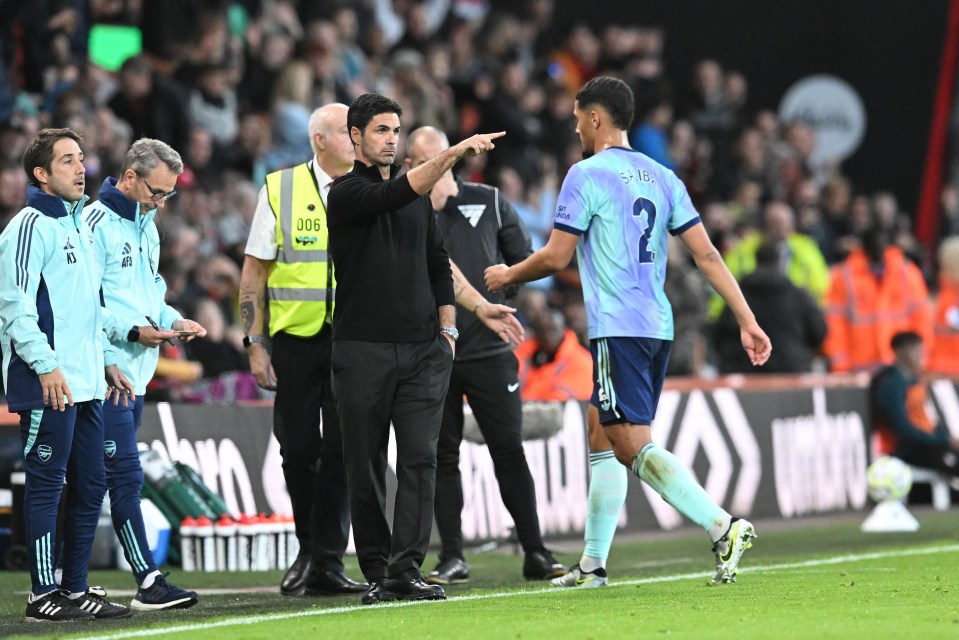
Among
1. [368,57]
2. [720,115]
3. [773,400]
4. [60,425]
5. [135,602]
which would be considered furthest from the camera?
[720,115]

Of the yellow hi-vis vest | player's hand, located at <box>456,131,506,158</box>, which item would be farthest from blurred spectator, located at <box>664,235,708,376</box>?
player's hand, located at <box>456,131,506,158</box>

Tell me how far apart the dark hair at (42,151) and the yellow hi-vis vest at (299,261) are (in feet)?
4.43

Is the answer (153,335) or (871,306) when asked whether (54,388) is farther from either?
(871,306)

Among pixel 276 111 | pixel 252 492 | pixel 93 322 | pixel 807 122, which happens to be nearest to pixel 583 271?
pixel 93 322

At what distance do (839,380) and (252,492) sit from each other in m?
6.44

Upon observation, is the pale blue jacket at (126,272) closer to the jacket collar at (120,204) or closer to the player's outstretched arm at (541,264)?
the jacket collar at (120,204)

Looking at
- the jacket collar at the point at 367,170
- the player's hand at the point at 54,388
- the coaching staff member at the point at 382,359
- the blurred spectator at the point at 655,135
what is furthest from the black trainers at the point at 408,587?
the blurred spectator at the point at 655,135

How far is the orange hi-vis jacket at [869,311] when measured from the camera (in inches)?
687

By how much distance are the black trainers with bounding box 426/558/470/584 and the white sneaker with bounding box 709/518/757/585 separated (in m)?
1.59

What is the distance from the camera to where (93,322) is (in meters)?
7.60

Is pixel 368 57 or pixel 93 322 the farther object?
pixel 368 57

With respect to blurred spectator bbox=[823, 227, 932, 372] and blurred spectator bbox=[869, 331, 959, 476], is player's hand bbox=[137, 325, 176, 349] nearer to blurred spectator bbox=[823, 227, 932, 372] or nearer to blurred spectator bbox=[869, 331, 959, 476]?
blurred spectator bbox=[869, 331, 959, 476]

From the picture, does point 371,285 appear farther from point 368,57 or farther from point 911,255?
point 911,255

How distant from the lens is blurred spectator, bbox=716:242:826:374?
15.9 metres
